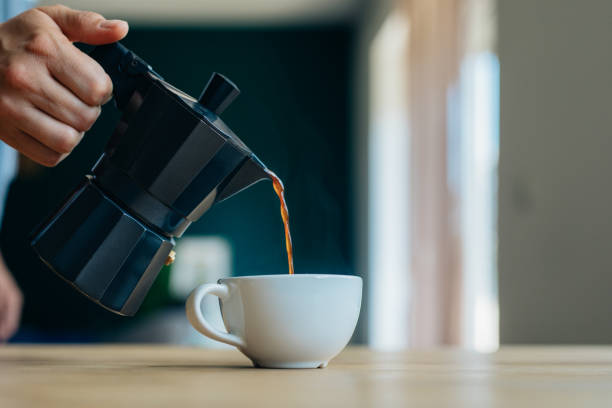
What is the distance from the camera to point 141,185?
71 centimetres

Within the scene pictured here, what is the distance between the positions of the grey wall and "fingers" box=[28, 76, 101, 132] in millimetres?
1198

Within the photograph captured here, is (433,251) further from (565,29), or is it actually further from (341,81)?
(341,81)

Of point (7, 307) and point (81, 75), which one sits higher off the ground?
point (81, 75)

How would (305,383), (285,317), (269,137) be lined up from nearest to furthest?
(305,383)
(285,317)
(269,137)

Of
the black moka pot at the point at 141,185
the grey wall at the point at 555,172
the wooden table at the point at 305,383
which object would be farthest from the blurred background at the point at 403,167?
the black moka pot at the point at 141,185

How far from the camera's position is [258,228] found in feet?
18.0

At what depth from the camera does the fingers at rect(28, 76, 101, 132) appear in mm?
785

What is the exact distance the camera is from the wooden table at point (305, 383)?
1.39 ft

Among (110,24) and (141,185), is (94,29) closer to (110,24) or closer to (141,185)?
(110,24)

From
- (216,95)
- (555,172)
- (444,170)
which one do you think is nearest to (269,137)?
(444,170)

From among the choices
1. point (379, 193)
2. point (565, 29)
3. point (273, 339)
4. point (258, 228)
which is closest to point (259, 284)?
point (273, 339)

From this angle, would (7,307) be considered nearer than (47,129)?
No

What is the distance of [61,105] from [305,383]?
1.45ft

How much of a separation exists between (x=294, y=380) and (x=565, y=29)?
1.50 metres
